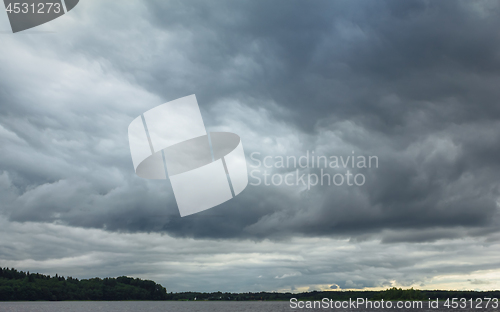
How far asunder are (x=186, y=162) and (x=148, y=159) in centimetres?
592

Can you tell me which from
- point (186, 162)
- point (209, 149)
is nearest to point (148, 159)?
point (186, 162)

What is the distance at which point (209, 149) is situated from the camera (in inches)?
2440

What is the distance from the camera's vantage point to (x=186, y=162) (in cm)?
6156

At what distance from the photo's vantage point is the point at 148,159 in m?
61.0

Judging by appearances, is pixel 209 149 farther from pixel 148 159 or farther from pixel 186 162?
pixel 148 159

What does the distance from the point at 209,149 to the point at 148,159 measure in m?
9.65

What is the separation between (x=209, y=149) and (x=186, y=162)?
417 cm
